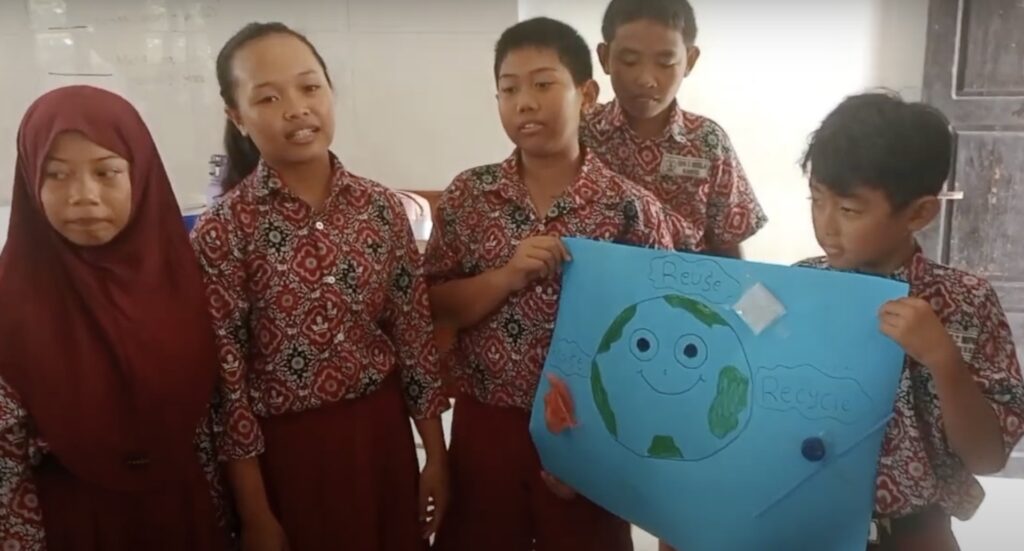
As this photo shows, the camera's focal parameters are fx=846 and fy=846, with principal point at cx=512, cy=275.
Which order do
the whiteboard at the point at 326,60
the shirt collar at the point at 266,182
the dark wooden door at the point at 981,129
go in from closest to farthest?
the shirt collar at the point at 266,182, the whiteboard at the point at 326,60, the dark wooden door at the point at 981,129

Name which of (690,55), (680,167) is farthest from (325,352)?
(690,55)

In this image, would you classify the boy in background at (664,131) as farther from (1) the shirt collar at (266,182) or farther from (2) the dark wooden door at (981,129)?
(2) the dark wooden door at (981,129)

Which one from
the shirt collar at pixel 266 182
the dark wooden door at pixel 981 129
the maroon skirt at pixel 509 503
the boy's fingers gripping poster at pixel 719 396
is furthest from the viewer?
the dark wooden door at pixel 981 129

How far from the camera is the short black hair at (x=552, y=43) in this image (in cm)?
115

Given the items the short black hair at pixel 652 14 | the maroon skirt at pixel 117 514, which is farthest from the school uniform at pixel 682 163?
the maroon skirt at pixel 117 514

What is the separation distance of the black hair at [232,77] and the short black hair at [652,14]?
0.48 metres

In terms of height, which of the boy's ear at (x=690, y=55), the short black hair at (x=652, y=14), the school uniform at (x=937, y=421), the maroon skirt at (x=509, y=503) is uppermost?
the short black hair at (x=652, y=14)

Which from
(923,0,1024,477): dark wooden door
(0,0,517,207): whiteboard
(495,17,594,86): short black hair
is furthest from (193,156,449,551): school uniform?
(923,0,1024,477): dark wooden door

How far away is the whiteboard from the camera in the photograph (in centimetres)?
215

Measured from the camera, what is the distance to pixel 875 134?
3.15 ft

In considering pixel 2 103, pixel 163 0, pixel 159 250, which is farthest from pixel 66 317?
pixel 2 103

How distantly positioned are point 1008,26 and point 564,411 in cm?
197

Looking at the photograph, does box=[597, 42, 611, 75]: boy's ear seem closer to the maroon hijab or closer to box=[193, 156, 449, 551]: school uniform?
box=[193, 156, 449, 551]: school uniform

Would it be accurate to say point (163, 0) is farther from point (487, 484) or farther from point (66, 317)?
point (487, 484)
